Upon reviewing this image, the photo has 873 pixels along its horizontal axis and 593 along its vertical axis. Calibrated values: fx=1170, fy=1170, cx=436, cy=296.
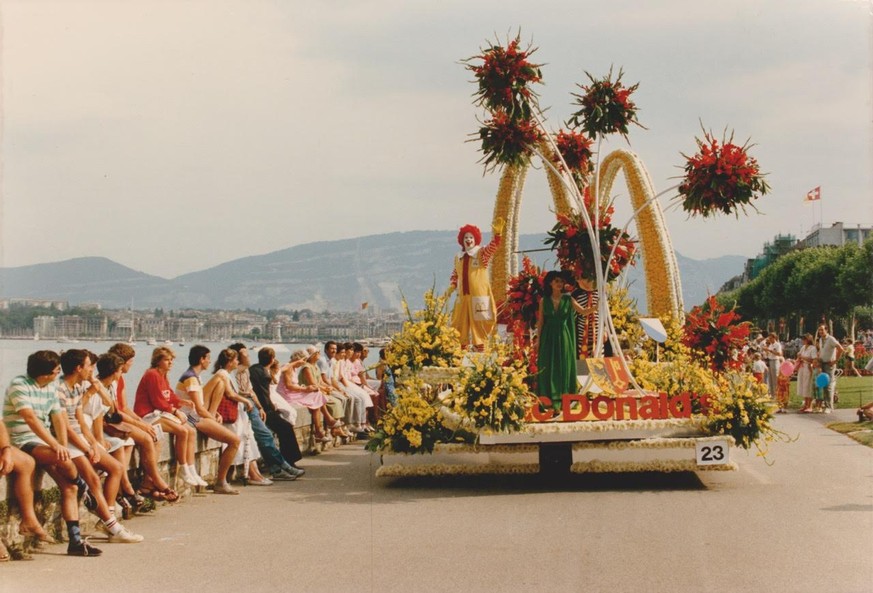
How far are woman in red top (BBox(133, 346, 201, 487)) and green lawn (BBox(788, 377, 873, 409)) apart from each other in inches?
785

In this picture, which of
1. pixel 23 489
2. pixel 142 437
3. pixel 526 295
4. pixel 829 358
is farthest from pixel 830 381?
pixel 23 489

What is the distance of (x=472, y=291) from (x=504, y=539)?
906 cm

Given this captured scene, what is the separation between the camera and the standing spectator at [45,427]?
9.48 metres

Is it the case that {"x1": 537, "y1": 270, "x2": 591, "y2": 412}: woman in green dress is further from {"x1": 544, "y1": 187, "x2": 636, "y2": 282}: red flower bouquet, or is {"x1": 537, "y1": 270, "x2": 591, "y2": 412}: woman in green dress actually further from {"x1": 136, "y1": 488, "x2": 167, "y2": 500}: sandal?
{"x1": 136, "y1": 488, "x2": 167, "y2": 500}: sandal

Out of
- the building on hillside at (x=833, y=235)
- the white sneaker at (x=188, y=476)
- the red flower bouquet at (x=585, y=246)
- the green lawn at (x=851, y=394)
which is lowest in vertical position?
the white sneaker at (x=188, y=476)

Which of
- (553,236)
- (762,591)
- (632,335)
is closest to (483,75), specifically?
(553,236)

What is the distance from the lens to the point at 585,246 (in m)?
17.4

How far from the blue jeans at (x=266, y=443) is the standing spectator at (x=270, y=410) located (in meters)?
0.75

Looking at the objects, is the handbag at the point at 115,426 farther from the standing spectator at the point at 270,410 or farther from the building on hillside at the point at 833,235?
the building on hillside at the point at 833,235

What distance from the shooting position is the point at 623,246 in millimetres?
17594

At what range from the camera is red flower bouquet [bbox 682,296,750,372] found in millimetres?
16562

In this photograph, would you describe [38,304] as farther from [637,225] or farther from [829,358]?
[829,358]

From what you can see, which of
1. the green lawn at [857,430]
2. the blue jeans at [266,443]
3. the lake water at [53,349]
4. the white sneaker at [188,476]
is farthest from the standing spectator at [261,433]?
the green lawn at [857,430]

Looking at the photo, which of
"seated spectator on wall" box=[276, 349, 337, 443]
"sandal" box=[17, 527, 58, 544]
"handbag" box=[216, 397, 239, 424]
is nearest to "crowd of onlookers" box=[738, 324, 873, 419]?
"seated spectator on wall" box=[276, 349, 337, 443]
